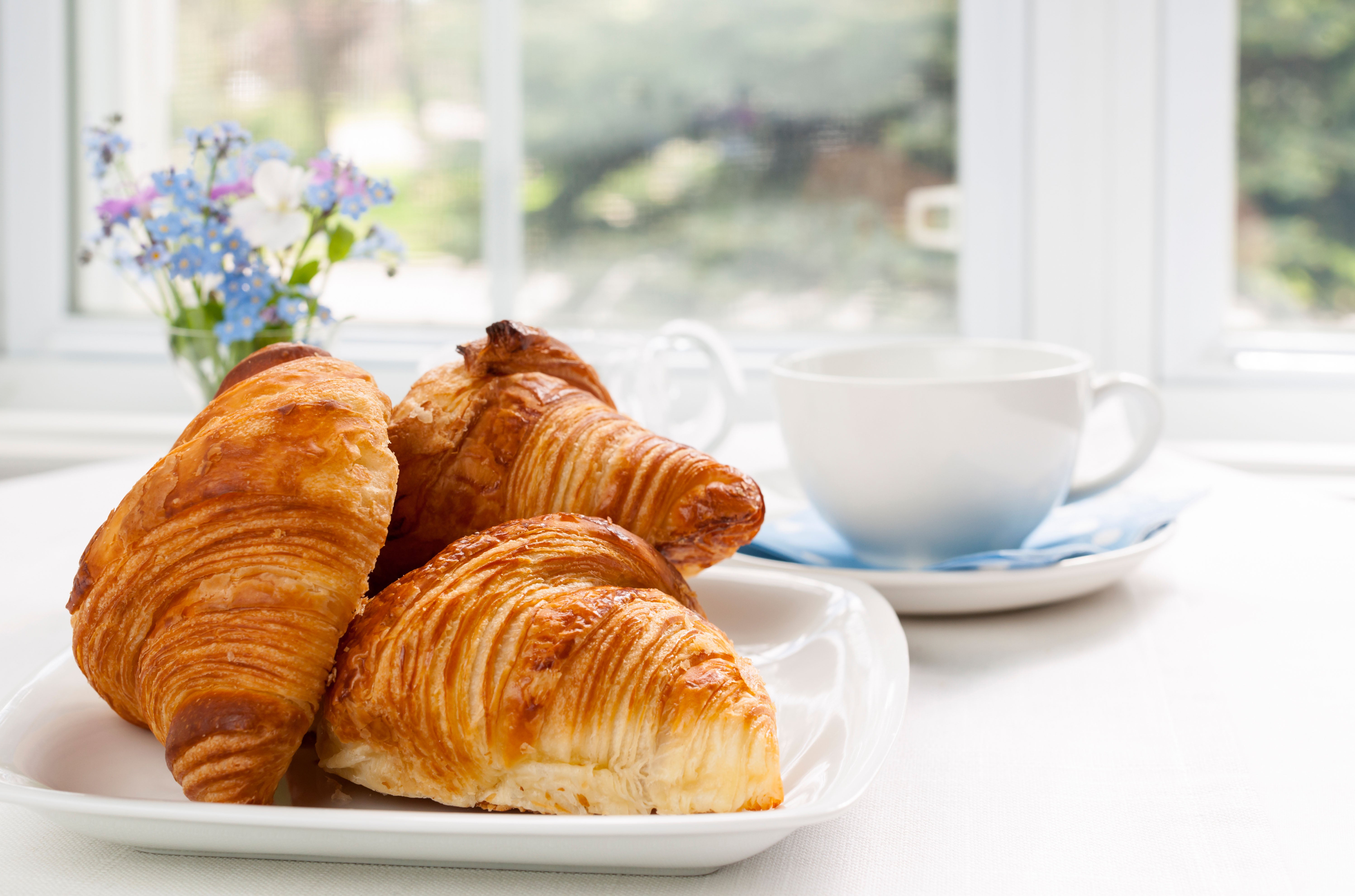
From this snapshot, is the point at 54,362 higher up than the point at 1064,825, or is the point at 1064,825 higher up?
the point at 54,362

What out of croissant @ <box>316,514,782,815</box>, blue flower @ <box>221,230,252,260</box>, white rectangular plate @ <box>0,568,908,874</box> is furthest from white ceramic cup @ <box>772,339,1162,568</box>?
blue flower @ <box>221,230,252,260</box>

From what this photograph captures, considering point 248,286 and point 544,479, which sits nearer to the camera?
point 544,479

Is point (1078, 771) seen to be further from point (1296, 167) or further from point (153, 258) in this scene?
point (1296, 167)

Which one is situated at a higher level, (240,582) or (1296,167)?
(1296,167)

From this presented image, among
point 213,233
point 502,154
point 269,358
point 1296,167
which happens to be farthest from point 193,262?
point 1296,167

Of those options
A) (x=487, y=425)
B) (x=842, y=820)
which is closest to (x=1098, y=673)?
(x=842, y=820)

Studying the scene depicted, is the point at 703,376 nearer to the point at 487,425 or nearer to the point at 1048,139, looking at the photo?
the point at 1048,139
